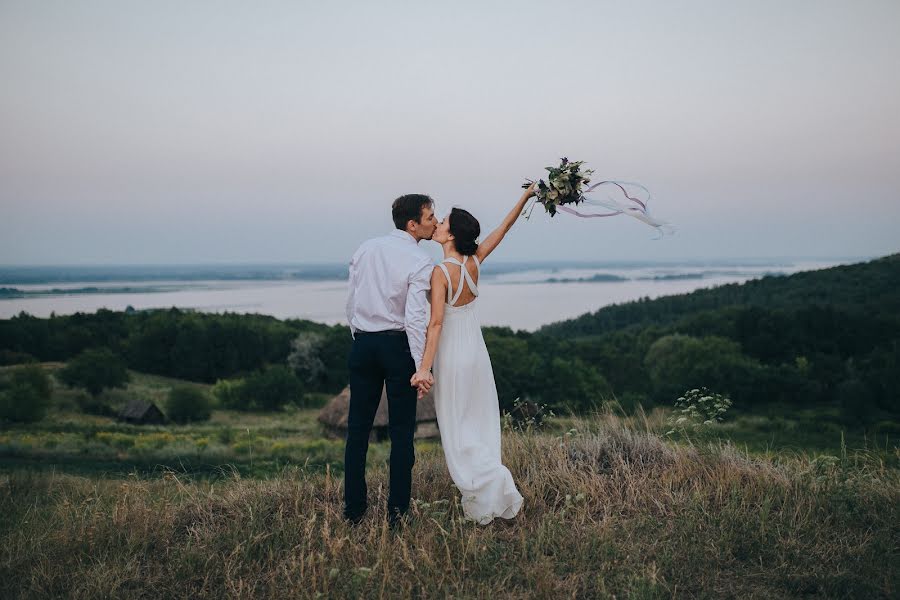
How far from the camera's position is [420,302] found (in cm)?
513

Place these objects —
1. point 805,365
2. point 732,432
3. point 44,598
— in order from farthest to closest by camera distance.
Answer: point 805,365
point 732,432
point 44,598

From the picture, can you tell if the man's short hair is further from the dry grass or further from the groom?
the dry grass

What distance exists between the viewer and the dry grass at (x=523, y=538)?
4.46 m

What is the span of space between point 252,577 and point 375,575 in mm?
881

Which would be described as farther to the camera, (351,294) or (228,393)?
(228,393)

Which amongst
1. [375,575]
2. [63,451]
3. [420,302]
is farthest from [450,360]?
[63,451]

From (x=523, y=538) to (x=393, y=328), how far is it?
1.86m

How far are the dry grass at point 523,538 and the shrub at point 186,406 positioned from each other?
99.7 ft

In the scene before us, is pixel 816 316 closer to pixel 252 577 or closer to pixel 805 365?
pixel 805 365

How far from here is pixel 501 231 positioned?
219 inches

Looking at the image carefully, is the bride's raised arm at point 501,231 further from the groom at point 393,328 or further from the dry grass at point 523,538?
the dry grass at point 523,538

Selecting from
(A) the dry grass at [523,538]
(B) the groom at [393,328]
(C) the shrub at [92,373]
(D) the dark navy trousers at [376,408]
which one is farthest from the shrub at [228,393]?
(B) the groom at [393,328]

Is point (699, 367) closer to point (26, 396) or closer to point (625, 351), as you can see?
point (625, 351)

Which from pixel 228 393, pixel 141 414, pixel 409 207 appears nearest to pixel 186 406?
pixel 141 414
